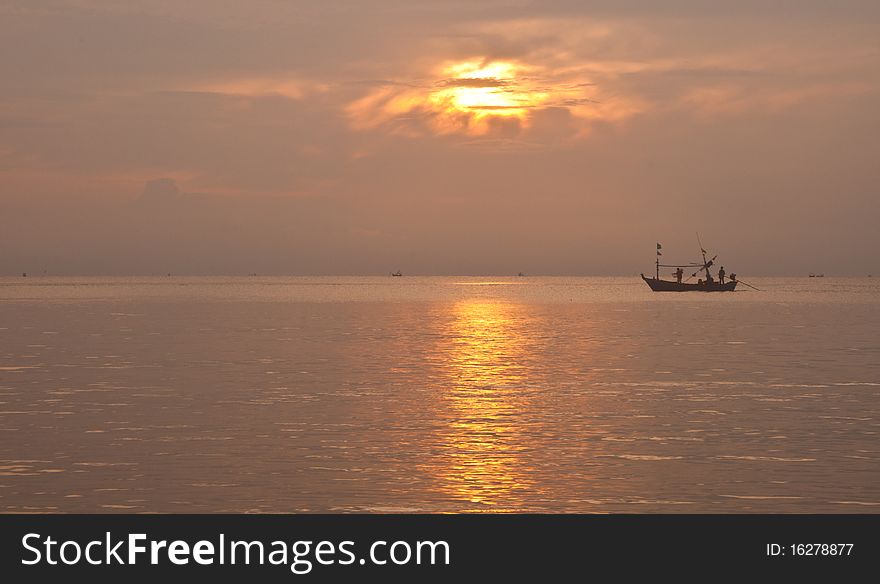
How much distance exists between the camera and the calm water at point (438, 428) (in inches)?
761

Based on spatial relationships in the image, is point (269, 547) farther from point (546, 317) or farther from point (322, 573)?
point (546, 317)

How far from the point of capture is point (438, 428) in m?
27.2

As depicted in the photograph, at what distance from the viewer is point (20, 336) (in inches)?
2566

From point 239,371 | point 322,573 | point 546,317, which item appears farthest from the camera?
point 546,317

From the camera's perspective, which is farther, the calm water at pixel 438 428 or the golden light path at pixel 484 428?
the golden light path at pixel 484 428

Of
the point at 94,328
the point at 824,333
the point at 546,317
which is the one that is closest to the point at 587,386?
the point at 824,333

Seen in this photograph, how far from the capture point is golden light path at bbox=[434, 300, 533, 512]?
64.8 feet

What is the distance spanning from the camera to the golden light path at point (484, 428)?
1977 centimetres

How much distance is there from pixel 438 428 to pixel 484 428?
1.10m

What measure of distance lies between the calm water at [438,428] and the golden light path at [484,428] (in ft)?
0.28

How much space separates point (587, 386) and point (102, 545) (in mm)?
26298

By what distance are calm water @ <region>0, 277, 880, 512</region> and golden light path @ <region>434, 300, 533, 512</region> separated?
86 mm

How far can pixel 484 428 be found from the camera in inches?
1067

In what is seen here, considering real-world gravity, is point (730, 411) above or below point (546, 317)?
below
